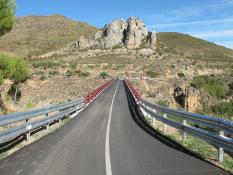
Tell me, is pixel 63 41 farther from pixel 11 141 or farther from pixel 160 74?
pixel 11 141

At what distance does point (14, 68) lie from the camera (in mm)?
34750

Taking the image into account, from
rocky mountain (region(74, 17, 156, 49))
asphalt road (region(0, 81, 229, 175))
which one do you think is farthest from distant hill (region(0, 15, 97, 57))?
asphalt road (region(0, 81, 229, 175))

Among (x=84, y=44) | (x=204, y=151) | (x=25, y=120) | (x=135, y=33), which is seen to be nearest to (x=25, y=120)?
(x=25, y=120)

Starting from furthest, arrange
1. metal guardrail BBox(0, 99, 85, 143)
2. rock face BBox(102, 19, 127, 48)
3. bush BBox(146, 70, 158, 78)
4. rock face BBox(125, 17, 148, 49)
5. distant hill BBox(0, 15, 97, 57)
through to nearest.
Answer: distant hill BBox(0, 15, 97, 57) < rock face BBox(102, 19, 127, 48) < rock face BBox(125, 17, 148, 49) < bush BBox(146, 70, 158, 78) < metal guardrail BBox(0, 99, 85, 143)

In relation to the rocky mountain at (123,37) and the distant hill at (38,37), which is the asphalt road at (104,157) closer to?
the rocky mountain at (123,37)

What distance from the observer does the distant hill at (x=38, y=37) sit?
141 meters

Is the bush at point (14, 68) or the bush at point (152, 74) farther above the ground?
the bush at point (14, 68)

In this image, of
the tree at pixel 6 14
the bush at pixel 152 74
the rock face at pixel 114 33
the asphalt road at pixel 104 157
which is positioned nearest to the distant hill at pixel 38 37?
the rock face at pixel 114 33

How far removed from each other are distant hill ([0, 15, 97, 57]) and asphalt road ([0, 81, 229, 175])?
122428 millimetres

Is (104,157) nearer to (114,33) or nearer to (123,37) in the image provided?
(114,33)

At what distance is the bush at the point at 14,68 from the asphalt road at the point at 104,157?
1775 cm

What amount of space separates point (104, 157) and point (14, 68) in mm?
27228

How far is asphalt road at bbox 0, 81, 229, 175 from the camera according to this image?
316 inches

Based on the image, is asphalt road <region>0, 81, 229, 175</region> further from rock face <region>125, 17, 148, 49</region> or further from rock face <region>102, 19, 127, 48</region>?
rock face <region>102, 19, 127, 48</region>
